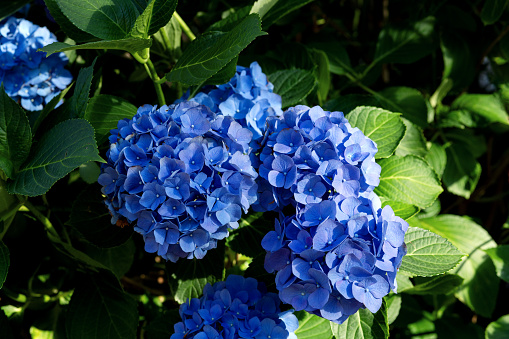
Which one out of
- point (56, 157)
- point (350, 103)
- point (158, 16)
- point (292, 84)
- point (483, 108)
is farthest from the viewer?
point (483, 108)

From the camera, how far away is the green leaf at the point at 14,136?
1040mm

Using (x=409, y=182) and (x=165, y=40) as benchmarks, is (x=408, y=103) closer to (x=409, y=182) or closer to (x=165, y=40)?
(x=409, y=182)

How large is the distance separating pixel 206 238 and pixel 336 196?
0.87ft

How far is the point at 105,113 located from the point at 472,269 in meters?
1.25

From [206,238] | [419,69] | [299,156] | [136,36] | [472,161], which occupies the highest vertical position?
[136,36]

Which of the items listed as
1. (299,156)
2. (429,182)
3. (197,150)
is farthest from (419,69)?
(197,150)

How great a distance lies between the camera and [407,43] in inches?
66.4

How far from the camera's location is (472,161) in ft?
5.51

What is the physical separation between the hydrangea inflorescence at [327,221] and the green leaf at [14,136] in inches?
21.1

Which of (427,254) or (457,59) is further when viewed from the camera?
(457,59)

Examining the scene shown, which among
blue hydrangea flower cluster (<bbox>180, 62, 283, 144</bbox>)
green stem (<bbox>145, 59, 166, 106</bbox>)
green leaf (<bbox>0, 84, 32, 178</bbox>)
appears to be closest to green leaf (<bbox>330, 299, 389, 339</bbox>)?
blue hydrangea flower cluster (<bbox>180, 62, 283, 144</bbox>)

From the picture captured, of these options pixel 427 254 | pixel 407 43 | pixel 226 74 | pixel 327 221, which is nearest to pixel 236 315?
pixel 327 221

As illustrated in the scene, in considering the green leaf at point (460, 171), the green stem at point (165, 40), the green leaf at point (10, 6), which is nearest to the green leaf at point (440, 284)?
the green leaf at point (460, 171)

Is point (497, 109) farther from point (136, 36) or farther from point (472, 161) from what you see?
point (136, 36)
